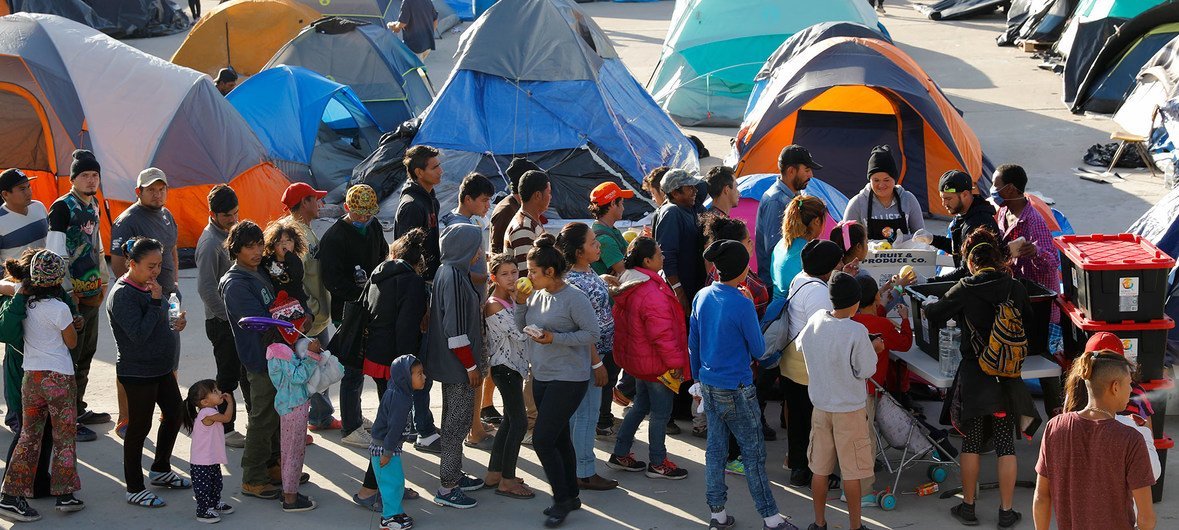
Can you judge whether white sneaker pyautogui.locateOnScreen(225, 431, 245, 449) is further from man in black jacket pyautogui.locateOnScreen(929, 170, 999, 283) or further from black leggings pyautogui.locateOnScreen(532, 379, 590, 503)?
man in black jacket pyautogui.locateOnScreen(929, 170, 999, 283)

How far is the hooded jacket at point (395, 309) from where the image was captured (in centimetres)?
646

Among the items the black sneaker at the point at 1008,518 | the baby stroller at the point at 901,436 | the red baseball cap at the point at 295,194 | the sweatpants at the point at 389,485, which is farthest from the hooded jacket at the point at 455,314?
the black sneaker at the point at 1008,518

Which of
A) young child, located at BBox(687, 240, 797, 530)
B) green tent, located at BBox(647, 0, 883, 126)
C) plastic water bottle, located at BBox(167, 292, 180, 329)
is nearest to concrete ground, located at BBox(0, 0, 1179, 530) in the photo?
young child, located at BBox(687, 240, 797, 530)

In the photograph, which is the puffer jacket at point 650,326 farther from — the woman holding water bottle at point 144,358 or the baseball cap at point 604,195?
the woman holding water bottle at point 144,358

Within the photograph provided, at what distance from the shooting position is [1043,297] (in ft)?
21.1

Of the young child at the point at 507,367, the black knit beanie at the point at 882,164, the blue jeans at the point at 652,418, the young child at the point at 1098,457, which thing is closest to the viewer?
the young child at the point at 1098,457

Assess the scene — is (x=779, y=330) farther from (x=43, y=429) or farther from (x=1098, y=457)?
(x=43, y=429)

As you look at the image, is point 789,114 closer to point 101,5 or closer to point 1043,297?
point 1043,297

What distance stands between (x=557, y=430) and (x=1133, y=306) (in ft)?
9.65

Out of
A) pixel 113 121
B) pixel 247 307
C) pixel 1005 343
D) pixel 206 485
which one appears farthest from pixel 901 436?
pixel 113 121

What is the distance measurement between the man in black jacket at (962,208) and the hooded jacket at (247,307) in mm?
4018

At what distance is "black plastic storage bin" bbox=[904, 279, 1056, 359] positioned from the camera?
21.1 ft

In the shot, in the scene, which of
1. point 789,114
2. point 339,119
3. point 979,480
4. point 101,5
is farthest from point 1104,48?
point 101,5

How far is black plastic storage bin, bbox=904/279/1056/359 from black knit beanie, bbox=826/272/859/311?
0.69m
